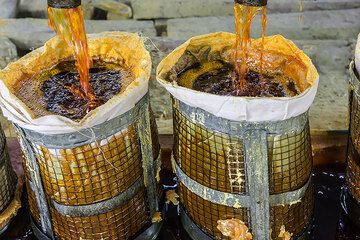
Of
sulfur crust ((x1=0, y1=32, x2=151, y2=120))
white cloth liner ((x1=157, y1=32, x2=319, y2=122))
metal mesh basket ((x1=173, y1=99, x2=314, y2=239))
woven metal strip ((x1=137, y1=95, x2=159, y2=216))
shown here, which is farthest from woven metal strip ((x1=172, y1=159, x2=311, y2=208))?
sulfur crust ((x1=0, y1=32, x2=151, y2=120))

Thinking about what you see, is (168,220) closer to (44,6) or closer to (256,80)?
(256,80)

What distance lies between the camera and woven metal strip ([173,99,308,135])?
3127 millimetres

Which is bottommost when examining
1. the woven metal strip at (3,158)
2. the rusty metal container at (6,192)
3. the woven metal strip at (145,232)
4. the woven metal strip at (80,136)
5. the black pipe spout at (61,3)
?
the woven metal strip at (145,232)

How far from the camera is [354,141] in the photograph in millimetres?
3600

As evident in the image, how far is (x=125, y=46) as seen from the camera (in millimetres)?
3779

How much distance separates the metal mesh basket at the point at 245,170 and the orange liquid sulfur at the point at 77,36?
19.7 inches

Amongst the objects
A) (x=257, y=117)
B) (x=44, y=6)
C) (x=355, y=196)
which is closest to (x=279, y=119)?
(x=257, y=117)

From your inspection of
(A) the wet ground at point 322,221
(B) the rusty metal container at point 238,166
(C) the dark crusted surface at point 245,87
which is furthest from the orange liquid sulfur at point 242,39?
(A) the wet ground at point 322,221

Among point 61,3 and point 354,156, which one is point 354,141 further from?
point 61,3

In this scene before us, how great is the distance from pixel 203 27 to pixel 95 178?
2810 millimetres

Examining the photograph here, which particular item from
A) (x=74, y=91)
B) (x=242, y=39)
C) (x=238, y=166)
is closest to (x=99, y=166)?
(x=74, y=91)

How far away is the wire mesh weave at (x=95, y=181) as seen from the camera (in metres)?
3.28

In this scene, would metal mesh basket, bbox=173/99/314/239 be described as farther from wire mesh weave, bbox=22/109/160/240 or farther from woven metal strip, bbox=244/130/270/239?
wire mesh weave, bbox=22/109/160/240

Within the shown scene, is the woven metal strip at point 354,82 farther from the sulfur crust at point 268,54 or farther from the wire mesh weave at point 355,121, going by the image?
the sulfur crust at point 268,54
